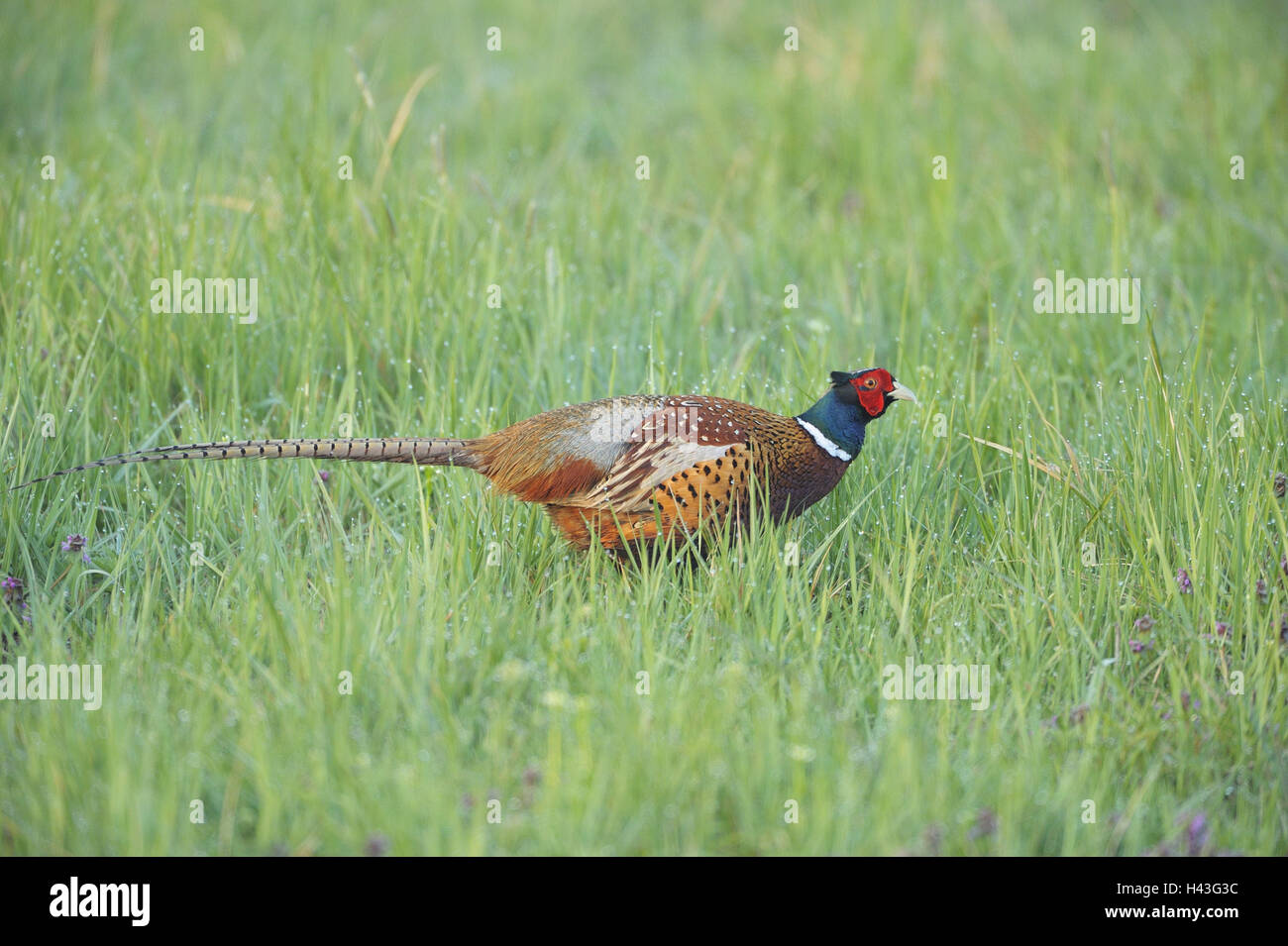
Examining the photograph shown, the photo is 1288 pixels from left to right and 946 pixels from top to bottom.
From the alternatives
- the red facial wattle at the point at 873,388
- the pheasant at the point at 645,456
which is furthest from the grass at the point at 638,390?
the red facial wattle at the point at 873,388

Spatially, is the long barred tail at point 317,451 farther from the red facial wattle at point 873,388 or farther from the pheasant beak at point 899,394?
the pheasant beak at point 899,394

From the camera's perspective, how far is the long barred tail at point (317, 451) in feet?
12.0

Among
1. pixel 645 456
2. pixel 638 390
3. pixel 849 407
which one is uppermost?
pixel 638 390

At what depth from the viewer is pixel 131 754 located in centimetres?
287

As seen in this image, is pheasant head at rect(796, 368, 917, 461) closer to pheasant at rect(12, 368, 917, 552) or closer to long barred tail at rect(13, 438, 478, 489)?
pheasant at rect(12, 368, 917, 552)

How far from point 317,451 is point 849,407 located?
5.85 ft

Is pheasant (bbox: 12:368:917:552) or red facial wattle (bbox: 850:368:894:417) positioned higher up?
red facial wattle (bbox: 850:368:894:417)

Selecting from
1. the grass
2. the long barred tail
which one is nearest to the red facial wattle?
the grass

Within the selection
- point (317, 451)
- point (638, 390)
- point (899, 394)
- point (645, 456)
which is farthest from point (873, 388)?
point (317, 451)

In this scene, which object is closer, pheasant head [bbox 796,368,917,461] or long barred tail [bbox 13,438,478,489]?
long barred tail [bbox 13,438,478,489]

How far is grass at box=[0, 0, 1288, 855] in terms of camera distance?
2.88 metres

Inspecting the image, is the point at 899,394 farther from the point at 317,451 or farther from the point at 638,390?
the point at 317,451

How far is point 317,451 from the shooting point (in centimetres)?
372

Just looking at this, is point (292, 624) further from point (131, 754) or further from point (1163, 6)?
point (1163, 6)
